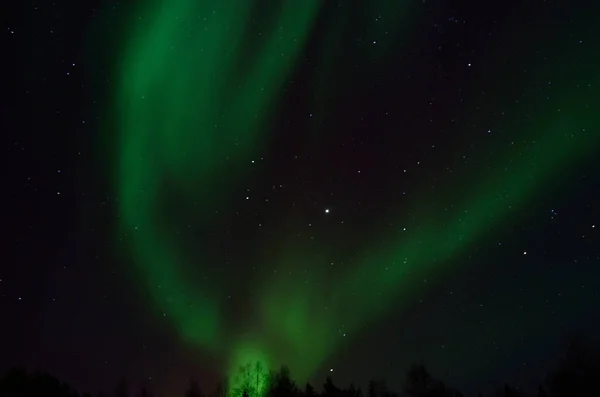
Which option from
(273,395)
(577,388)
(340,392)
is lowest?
(577,388)

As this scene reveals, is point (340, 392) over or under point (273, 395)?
under

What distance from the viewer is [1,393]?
27484 millimetres

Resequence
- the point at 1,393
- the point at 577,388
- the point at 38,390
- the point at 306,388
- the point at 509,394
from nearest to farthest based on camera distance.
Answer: the point at 1,393 < the point at 38,390 < the point at 577,388 < the point at 509,394 < the point at 306,388

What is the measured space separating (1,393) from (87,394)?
33.8 feet

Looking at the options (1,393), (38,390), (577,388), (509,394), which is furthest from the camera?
(509,394)

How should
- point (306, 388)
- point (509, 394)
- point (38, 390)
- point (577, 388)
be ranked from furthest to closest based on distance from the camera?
1. point (306, 388)
2. point (509, 394)
3. point (577, 388)
4. point (38, 390)

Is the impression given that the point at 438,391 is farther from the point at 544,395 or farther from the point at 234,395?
the point at 234,395

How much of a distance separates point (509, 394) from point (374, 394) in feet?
34.2

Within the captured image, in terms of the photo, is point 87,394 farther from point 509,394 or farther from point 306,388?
point 509,394

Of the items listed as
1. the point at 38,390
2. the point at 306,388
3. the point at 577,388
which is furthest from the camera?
the point at 306,388

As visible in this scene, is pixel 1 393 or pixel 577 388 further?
pixel 577 388

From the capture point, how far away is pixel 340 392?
3688 centimetres

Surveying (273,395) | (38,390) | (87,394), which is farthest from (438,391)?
(38,390)

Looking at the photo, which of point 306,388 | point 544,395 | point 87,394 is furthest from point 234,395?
point 544,395
